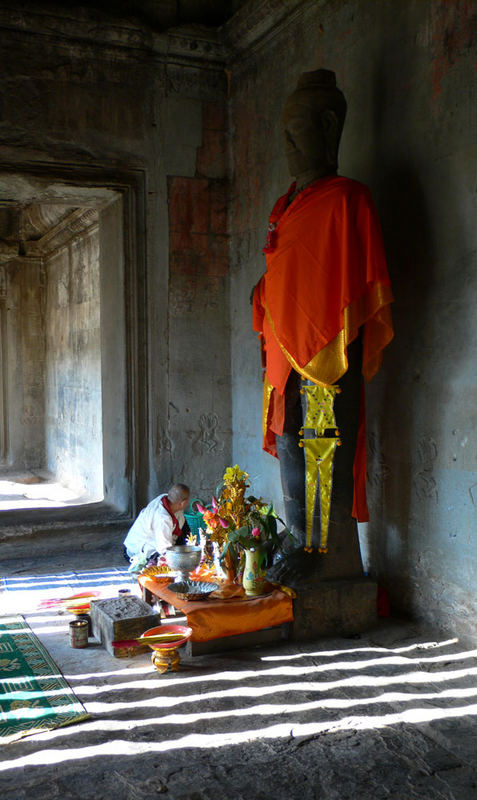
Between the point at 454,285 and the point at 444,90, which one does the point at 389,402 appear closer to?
the point at 454,285

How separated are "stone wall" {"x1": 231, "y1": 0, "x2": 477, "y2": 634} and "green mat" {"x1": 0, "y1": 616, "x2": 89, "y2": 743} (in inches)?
83.5

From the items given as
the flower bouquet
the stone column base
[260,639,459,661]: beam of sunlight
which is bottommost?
[260,639,459,661]: beam of sunlight

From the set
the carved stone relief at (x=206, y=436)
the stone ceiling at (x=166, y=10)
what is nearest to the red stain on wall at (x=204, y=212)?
the stone ceiling at (x=166, y=10)

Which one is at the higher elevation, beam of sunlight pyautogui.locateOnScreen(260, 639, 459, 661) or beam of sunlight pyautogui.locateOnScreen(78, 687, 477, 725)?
beam of sunlight pyautogui.locateOnScreen(260, 639, 459, 661)

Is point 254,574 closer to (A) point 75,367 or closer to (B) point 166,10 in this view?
(B) point 166,10

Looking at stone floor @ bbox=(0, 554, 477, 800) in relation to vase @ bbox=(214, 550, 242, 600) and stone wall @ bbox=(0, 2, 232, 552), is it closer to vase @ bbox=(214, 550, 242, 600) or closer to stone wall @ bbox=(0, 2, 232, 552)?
vase @ bbox=(214, 550, 242, 600)

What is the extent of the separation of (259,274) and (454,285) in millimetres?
2406

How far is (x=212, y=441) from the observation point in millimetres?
6738

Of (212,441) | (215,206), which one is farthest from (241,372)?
(215,206)

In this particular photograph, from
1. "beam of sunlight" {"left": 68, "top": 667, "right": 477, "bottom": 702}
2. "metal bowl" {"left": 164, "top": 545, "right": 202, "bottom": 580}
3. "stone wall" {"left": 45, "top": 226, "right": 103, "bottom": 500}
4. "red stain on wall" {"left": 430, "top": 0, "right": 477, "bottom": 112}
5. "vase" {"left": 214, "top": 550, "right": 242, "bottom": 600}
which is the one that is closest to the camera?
"beam of sunlight" {"left": 68, "top": 667, "right": 477, "bottom": 702}

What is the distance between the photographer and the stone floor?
8.87ft

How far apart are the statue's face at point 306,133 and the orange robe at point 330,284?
5.7 inches

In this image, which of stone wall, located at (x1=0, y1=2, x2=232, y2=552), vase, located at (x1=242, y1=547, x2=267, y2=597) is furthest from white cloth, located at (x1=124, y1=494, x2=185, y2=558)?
vase, located at (x1=242, y1=547, x2=267, y2=597)

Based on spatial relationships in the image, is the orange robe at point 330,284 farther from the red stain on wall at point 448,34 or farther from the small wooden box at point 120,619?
the small wooden box at point 120,619
